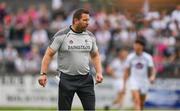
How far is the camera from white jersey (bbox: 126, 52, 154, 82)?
19.2m

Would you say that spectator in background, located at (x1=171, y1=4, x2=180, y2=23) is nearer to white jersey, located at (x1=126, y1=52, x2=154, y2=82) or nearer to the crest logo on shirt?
white jersey, located at (x1=126, y1=52, x2=154, y2=82)

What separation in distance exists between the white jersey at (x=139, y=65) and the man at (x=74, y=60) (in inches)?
234

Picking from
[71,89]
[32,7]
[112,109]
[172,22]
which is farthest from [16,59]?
[71,89]

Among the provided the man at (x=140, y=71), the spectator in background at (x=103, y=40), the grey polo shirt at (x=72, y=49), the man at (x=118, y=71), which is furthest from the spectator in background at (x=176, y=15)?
the grey polo shirt at (x=72, y=49)

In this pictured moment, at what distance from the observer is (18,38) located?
1094 inches

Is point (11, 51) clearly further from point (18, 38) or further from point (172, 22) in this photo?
point (172, 22)

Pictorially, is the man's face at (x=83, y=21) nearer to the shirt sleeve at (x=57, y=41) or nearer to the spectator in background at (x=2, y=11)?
the shirt sleeve at (x=57, y=41)

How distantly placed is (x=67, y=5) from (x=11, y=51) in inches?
123

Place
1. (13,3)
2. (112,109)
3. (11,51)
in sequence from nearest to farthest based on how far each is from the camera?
(112,109) → (11,51) → (13,3)

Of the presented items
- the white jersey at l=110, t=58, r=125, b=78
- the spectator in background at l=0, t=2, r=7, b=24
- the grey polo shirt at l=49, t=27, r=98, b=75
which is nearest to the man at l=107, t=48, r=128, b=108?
the white jersey at l=110, t=58, r=125, b=78

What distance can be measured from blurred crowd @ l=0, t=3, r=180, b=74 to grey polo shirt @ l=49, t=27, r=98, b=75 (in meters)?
13.5

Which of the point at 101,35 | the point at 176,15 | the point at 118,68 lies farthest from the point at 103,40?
the point at 176,15

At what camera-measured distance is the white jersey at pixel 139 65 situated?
19.2 m

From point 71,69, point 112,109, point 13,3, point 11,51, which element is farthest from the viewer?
point 13,3
